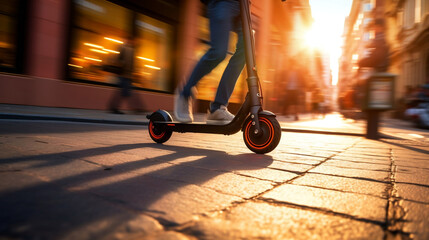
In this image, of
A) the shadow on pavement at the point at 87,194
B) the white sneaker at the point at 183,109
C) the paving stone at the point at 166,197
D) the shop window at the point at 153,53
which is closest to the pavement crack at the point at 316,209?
the paving stone at the point at 166,197

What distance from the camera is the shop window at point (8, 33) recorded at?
7.64 metres

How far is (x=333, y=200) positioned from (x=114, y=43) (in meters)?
9.66

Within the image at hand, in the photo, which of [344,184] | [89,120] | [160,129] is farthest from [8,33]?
[344,184]

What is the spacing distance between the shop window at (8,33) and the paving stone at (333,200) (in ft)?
26.2

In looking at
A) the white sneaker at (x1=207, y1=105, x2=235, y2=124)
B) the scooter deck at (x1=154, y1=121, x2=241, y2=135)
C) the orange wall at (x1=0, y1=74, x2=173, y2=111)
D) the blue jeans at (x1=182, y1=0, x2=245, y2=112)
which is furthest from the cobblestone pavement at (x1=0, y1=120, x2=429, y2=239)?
the orange wall at (x1=0, y1=74, x2=173, y2=111)

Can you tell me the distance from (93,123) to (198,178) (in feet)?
14.3

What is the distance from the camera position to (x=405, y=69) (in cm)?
2552

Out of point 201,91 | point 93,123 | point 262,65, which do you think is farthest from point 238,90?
point 93,123

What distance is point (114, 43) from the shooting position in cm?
1005

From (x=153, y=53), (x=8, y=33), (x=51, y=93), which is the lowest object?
(x=51, y=93)

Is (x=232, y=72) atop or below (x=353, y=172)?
atop

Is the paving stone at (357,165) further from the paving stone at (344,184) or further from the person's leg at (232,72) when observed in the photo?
the person's leg at (232,72)

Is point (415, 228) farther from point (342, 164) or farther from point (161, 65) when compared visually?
point (161, 65)

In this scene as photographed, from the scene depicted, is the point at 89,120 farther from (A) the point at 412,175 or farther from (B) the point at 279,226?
(B) the point at 279,226
